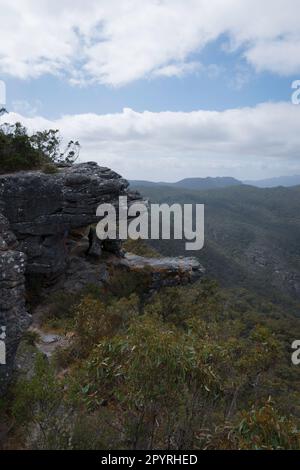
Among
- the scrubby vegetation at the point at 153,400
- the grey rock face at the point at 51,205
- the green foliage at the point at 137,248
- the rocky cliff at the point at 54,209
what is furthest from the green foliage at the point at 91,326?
the green foliage at the point at 137,248

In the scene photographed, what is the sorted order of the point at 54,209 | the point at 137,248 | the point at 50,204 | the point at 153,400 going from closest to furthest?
the point at 153,400 → the point at 50,204 → the point at 54,209 → the point at 137,248

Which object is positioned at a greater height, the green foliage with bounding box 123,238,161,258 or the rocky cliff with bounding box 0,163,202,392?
→ the rocky cliff with bounding box 0,163,202,392

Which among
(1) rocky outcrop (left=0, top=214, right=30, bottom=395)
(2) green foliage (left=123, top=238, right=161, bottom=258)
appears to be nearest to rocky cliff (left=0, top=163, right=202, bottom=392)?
(1) rocky outcrop (left=0, top=214, right=30, bottom=395)

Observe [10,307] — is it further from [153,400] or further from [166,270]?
[166,270]

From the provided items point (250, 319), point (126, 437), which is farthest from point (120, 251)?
point (250, 319)

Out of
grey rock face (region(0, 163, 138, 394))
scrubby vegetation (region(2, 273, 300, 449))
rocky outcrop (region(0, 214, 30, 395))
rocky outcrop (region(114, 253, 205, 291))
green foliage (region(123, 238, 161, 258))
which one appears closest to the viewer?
scrubby vegetation (region(2, 273, 300, 449))

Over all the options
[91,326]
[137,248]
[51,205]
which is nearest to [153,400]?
[91,326]

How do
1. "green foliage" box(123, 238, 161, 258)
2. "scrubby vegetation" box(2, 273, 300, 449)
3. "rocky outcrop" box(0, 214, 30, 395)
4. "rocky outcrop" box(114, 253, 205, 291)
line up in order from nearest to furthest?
"scrubby vegetation" box(2, 273, 300, 449) → "rocky outcrop" box(0, 214, 30, 395) → "rocky outcrop" box(114, 253, 205, 291) → "green foliage" box(123, 238, 161, 258)

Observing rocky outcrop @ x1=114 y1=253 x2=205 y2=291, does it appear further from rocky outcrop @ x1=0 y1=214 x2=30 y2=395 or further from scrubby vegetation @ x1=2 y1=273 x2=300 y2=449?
scrubby vegetation @ x1=2 y1=273 x2=300 y2=449

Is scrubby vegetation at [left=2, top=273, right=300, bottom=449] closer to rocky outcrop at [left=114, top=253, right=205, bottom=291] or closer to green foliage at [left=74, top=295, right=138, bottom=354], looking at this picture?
green foliage at [left=74, top=295, right=138, bottom=354]

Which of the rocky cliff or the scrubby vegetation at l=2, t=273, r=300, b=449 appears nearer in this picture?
the scrubby vegetation at l=2, t=273, r=300, b=449

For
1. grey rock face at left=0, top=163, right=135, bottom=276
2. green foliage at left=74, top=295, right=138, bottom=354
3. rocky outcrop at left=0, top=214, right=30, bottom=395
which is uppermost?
grey rock face at left=0, top=163, right=135, bottom=276

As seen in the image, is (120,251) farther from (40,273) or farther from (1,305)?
(1,305)

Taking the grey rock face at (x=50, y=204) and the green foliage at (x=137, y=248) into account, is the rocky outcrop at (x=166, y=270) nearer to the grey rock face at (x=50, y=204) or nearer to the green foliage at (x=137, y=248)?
the grey rock face at (x=50, y=204)
